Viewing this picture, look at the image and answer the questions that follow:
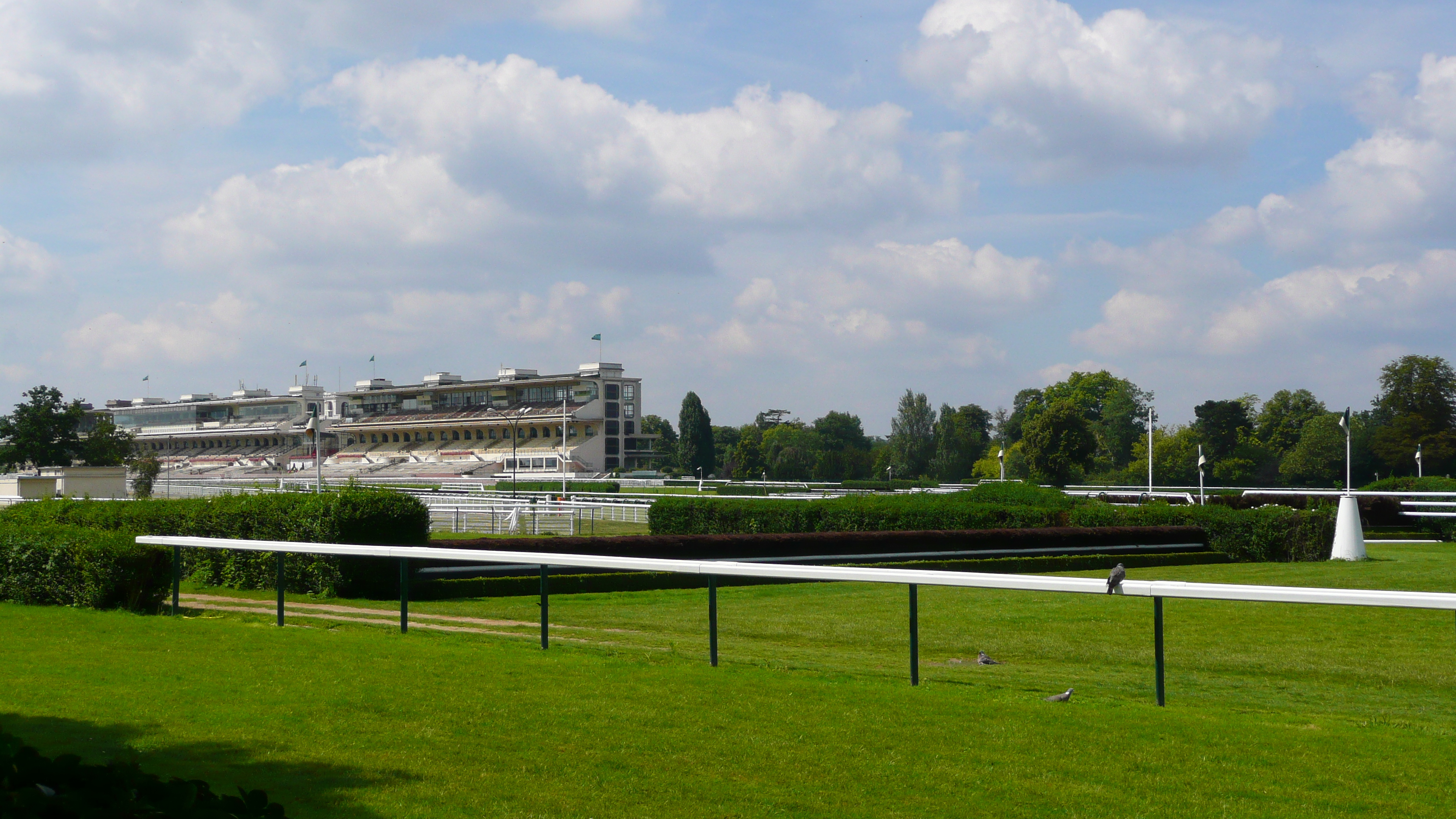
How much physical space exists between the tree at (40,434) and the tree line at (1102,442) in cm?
4235

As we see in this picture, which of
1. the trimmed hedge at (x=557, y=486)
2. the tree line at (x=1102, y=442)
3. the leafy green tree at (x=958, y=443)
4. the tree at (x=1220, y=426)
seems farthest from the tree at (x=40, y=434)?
the tree at (x=1220, y=426)

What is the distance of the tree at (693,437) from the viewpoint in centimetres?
9925

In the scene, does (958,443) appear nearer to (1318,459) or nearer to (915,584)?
(1318,459)

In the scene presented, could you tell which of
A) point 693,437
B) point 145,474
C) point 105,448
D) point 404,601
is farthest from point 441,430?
point 404,601

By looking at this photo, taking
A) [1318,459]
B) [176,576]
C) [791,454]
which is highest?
[791,454]

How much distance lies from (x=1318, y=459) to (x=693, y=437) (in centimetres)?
4853

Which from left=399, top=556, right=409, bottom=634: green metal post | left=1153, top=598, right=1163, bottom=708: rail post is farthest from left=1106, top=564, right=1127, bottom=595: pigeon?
left=399, top=556, right=409, bottom=634: green metal post

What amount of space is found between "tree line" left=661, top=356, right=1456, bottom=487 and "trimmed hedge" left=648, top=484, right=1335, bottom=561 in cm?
3468

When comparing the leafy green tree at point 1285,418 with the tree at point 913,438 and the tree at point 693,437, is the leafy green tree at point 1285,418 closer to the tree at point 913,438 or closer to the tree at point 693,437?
the tree at point 913,438

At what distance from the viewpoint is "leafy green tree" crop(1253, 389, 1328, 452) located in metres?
89.2

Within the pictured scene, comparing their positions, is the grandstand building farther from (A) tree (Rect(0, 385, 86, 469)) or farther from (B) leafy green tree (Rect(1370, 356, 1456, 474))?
(B) leafy green tree (Rect(1370, 356, 1456, 474))

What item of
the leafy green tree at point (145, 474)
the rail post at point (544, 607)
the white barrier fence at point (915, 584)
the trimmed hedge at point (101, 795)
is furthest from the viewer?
the leafy green tree at point (145, 474)

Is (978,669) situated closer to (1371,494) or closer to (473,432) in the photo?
(1371,494)

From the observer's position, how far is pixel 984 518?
23625mm
